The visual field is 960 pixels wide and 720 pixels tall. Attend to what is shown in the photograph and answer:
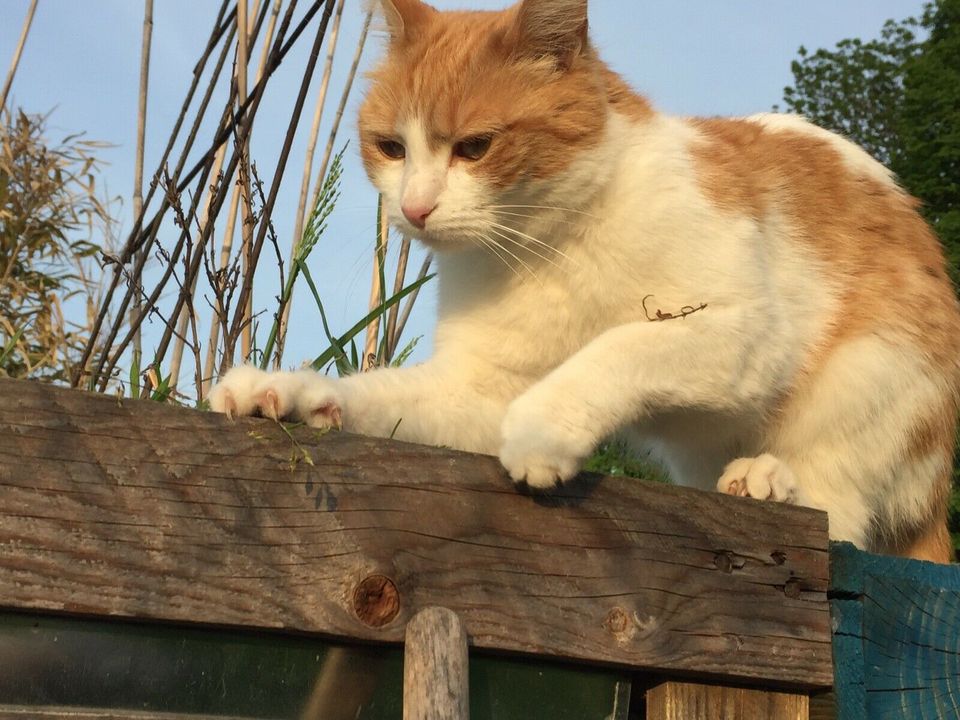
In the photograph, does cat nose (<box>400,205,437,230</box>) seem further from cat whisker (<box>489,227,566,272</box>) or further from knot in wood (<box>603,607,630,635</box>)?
knot in wood (<box>603,607,630,635</box>)

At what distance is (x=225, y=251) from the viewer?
8.59 ft

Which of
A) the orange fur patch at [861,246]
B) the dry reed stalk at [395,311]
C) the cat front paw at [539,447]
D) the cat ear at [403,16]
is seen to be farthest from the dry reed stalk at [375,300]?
the cat front paw at [539,447]

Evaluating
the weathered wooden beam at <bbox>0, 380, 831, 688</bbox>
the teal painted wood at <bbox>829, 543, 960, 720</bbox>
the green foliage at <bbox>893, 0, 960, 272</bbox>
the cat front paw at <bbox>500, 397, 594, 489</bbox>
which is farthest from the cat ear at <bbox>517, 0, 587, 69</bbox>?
the green foliage at <bbox>893, 0, 960, 272</bbox>

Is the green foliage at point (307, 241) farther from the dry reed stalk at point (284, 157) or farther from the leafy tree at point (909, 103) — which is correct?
the leafy tree at point (909, 103)

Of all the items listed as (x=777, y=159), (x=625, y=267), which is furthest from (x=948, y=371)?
(x=625, y=267)

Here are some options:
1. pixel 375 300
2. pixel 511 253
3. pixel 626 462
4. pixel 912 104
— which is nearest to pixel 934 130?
pixel 912 104

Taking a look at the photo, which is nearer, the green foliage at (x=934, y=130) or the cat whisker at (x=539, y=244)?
the cat whisker at (x=539, y=244)

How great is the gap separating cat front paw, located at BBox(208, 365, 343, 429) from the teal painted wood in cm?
85

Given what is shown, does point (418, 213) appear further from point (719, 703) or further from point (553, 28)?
point (719, 703)

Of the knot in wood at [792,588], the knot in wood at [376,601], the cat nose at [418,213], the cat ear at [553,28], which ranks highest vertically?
the cat ear at [553,28]

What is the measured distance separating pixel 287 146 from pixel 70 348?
1.43 meters

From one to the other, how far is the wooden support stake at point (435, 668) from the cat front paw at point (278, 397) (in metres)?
0.32

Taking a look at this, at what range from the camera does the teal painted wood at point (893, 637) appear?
1.76 m

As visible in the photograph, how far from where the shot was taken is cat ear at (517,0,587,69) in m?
2.19
